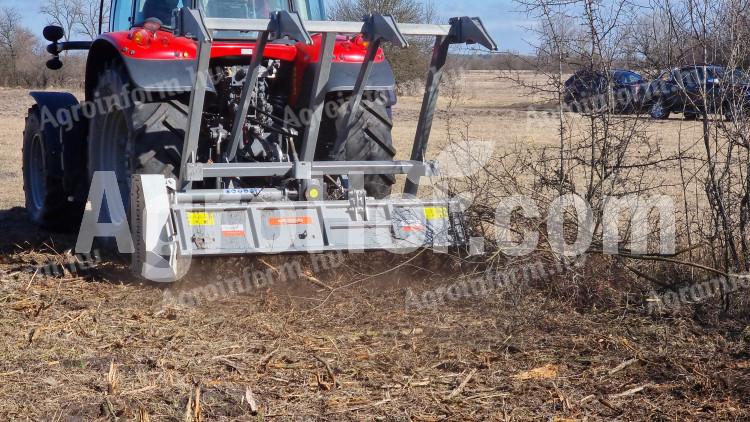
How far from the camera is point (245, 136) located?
6477 mm

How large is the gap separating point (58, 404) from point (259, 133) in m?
2.96

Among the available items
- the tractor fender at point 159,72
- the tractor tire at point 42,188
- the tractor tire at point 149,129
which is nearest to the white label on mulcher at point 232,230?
the tractor tire at point 149,129

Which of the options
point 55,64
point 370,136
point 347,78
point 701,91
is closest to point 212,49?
point 347,78

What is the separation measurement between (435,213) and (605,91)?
1.26 m

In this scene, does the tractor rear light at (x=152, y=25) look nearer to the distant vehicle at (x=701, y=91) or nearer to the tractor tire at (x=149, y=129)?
the tractor tire at (x=149, y=129)

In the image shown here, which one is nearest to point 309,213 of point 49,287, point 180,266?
point 180,266

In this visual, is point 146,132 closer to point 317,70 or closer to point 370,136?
point 317,70

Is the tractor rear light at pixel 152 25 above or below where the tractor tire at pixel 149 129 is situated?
above

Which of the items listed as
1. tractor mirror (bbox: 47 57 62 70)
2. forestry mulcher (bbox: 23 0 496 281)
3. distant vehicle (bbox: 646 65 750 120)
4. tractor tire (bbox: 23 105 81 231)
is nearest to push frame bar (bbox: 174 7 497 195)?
forestry mulcher (bbox: 23 0 496 281)

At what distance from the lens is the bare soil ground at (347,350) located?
151 inches

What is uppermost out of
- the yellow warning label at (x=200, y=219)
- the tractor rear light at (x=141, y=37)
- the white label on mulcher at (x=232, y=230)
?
the tractor rear light at (x=141, y=37)

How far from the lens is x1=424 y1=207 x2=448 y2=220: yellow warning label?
5996 mm

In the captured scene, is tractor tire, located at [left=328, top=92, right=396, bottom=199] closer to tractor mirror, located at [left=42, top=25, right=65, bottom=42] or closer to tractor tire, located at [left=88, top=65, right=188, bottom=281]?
tractor tire, located at [left=88, top=65, right=188, bottom=281]

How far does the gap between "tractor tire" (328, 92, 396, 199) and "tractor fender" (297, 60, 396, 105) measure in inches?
6.4
